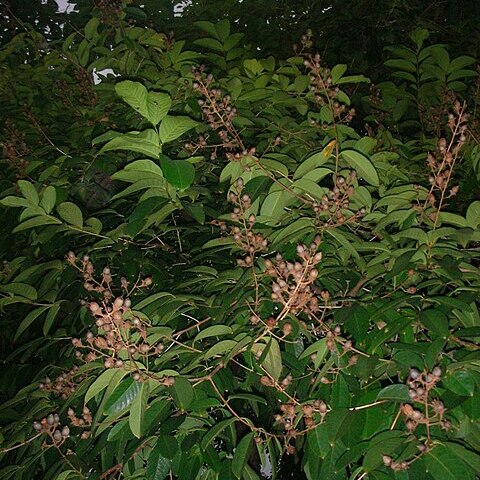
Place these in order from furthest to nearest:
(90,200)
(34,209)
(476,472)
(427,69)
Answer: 1. (427,69)
2. (90,200)
3. (34,209)
4. (476,472)

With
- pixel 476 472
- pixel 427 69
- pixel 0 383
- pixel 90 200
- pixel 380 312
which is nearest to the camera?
pixel 476 472

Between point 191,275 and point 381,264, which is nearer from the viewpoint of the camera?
point 381,264

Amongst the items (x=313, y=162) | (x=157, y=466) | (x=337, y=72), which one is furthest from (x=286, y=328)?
(x=337, y=72)

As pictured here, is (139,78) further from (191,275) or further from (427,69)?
(427,69)

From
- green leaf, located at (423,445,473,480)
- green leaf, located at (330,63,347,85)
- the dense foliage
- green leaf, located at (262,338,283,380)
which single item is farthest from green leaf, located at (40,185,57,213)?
green leaf, located at (423,445,473,480)

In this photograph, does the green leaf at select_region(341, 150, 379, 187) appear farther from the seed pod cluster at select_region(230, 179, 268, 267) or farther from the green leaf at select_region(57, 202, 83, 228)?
the green leaf at select_region(57, 202, 83, 228)

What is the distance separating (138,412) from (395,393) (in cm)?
34

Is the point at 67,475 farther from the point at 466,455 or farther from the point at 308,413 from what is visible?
the point at 466,455

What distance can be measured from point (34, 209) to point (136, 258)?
228 mm

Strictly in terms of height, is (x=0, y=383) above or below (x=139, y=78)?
below

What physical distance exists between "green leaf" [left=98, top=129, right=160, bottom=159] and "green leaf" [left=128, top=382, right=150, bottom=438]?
404mm

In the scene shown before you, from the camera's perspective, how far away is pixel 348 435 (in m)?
0.81

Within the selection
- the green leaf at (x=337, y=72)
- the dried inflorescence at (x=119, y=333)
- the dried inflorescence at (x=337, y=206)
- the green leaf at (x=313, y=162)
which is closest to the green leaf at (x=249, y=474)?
the dried inflorescence at (x=119, y=333)

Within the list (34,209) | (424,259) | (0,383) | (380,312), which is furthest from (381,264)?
(0,383)
